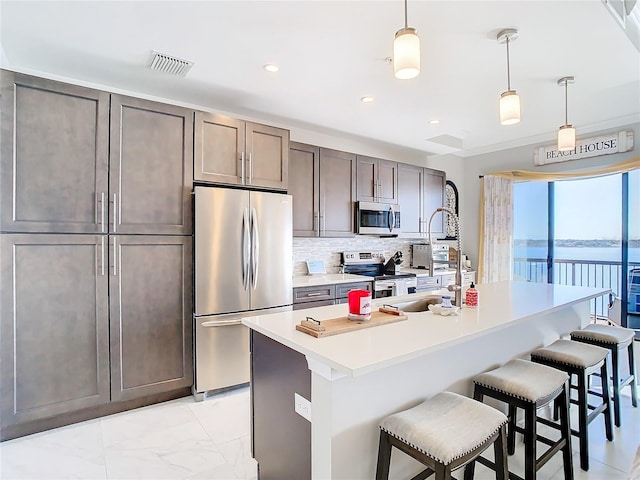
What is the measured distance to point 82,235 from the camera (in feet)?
7.95

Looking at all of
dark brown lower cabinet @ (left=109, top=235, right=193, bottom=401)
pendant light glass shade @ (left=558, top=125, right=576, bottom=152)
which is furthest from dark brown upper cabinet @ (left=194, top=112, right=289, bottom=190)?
pendant light glass shade @ (left=558, top=125, right=576, bottom=152)

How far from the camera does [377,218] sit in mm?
4402

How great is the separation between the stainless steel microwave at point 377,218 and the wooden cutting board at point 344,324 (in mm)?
2464

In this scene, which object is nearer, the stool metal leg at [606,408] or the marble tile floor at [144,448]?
the marble tile floor at [144,448]

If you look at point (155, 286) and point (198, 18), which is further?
point (155, 286)

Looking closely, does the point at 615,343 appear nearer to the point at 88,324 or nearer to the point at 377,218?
the point at 377,218

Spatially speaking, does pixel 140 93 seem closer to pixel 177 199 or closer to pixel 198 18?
pixel 177 199

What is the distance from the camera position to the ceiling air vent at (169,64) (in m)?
2.44

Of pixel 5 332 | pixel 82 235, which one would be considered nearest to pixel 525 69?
pixel 82 235

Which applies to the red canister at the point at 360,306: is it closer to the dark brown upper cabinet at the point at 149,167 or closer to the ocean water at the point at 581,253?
the dark brown upper cabinet at the point at 149,167

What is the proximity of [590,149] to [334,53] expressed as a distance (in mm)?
3606

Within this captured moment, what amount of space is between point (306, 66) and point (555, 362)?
2.67 m

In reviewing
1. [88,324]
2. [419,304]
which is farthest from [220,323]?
[419,304]

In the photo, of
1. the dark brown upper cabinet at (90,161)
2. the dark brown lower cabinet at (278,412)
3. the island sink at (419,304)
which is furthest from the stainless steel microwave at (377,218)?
the dark brown lower cabinet at (278,412)
